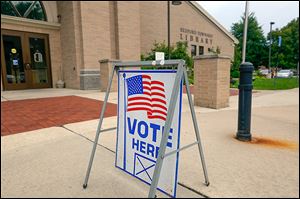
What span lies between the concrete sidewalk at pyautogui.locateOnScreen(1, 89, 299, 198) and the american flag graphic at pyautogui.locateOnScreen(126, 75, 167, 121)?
2.85 ft

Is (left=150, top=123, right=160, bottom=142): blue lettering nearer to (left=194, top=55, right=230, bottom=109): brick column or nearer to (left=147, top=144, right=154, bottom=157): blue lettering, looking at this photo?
(left=147, top=144, right=154, bottom=157): blue lettering

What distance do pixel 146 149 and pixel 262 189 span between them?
4.04 feet

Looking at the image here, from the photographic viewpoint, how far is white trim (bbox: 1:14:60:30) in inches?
480

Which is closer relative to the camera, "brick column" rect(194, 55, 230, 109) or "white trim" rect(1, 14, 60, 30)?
"brick column" rect(194, 55, 230, 109)

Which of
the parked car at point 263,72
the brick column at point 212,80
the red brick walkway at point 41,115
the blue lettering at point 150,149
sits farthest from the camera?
the brick column at point 212,80

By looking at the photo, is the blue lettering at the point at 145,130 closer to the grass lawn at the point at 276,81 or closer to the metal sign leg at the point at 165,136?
the metal sign leg at the point at 165,136

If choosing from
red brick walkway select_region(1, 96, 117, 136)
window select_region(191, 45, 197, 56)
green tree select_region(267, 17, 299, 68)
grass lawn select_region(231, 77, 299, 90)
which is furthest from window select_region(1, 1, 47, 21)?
window select_region(191, 45, 197, 56)

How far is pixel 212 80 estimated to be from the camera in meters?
6.80

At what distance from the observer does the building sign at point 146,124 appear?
7.23ft

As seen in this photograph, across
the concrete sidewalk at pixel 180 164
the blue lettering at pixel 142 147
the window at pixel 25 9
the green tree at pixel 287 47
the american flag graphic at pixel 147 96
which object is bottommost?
the concrete sidewalk at pixel 180 164

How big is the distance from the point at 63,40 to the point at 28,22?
1965 millimetres

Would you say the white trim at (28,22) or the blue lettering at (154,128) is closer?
the blue lettering at (154,128)

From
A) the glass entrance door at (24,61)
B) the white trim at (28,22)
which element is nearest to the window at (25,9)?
the white trim at (28,22)

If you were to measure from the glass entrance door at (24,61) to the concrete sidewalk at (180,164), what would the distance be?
9.63 m
